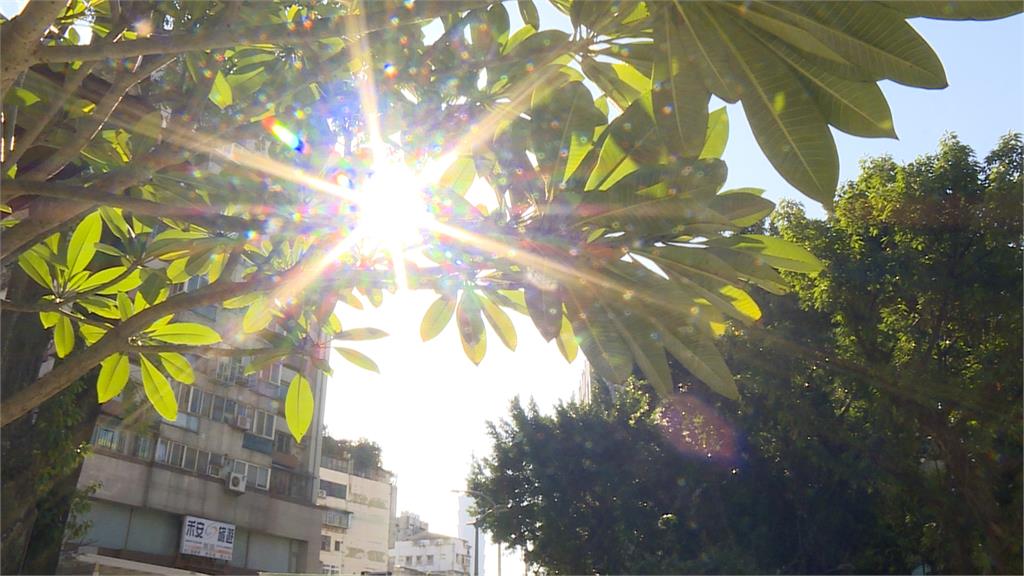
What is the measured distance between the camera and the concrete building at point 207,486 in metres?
19.1

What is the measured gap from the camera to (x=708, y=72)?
1.47 metres

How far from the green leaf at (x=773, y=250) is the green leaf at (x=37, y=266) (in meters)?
2.23

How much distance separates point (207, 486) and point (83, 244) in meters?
21.6

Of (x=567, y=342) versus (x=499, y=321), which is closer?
(x=567, y=342)

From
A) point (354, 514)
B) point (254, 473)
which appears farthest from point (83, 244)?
point (354, 514)

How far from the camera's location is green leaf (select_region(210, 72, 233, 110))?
9.32 ft

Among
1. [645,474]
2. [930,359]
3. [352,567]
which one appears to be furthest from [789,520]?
[352,567]

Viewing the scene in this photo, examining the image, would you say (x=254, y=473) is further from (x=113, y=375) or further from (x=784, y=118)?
(x=784, y=118)

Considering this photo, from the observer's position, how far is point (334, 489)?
1725 inches

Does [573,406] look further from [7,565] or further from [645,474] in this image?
[7,565]

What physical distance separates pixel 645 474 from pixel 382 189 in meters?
15.6

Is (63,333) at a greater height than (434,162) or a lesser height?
lesser

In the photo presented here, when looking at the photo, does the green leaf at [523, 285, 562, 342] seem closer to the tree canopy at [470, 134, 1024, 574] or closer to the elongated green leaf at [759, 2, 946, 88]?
the elongated green leaf at [759, 2, 946, 88]

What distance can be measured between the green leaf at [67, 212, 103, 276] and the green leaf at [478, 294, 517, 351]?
4.43 feet
